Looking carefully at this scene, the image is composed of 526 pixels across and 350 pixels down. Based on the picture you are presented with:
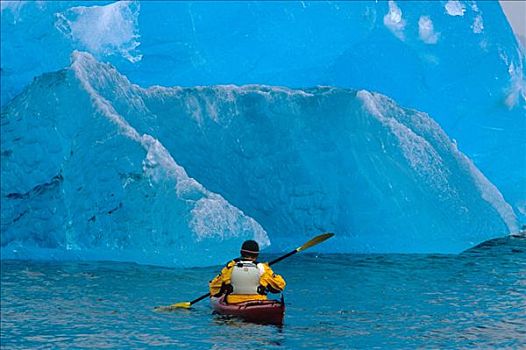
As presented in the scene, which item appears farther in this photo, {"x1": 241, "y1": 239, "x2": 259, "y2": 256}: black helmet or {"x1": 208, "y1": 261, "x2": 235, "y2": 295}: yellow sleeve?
{"x1": 208, "y1": 261, "x2": 235, "y2": 295}: yellow sleeve

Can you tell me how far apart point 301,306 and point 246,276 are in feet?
4.13

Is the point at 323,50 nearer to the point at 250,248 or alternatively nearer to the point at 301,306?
the point at 301,306

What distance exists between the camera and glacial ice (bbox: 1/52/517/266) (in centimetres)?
1396

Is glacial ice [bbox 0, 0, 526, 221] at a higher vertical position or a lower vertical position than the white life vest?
higher

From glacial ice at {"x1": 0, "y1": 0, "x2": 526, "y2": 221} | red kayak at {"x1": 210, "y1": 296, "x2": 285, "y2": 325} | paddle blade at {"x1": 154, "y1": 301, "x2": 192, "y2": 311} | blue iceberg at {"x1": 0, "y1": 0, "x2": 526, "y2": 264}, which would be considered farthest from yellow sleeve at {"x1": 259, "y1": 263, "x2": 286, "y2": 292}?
glacial ice at {"x1": 0, "y1": 0, "x2": 526, "y2": 221}

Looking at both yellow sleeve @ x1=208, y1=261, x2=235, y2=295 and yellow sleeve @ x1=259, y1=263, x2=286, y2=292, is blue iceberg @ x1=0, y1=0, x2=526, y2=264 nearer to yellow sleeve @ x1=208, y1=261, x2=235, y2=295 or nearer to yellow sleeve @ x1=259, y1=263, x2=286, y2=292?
yellow sleeve @ x1=208, y1=261, x2=235, y2=295

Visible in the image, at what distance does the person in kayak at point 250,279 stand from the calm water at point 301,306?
282 mm

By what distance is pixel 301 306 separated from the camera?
994cm

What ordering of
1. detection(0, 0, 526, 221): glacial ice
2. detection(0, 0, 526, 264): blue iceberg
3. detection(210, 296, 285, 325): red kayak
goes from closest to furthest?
detection(210, 296, 285, 325): red kayak
detection(0, 0, 526, 264): blue iceberg
detection(0, 0, 526, 221): glacial ice

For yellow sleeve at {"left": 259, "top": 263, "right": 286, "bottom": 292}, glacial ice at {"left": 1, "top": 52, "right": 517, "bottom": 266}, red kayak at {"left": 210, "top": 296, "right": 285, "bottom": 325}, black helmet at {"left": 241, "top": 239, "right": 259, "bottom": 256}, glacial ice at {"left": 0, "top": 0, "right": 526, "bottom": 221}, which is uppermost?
glacial ice at {"left": 0, "top": 0, "right": 526, "bottom": 221}

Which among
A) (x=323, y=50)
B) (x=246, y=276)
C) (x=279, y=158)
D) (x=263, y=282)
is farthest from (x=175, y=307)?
(x=323, y=50)

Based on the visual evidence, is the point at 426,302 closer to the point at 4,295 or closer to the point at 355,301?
the point at 355,301

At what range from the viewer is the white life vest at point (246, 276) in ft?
29.1

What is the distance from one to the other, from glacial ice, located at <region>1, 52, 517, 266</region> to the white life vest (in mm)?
5299
